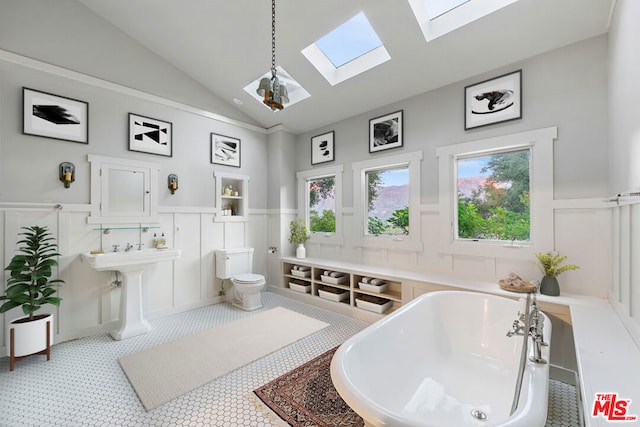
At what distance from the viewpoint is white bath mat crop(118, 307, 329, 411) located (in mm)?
2060

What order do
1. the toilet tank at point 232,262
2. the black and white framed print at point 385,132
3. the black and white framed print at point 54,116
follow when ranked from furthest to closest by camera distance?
1. the toilet tank at point 232,262
2. the black and white framed print at point 385,132
3. the black and white framed print at point 54,116

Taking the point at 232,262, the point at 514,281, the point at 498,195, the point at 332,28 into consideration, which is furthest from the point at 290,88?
the point at 514,281

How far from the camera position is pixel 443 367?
2156 millimetres

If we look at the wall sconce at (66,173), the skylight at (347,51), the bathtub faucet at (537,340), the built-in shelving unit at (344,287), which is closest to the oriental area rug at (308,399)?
the bathtub faucet at (537,340)

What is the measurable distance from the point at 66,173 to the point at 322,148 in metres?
3.11

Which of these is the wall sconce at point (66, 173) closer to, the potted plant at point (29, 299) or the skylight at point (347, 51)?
the potted plant at point (29, 299)

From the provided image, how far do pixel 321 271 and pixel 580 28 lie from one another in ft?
12.1

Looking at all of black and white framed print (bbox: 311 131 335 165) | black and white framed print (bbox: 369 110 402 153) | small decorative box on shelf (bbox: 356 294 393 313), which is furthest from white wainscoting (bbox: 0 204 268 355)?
black and white framed print (bbox: 369 110 402 153)

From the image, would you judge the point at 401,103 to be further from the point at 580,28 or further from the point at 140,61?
the point at 140,61

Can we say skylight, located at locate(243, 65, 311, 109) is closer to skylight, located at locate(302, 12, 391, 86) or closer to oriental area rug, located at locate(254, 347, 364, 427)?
skylight, located at locate(302, 12, 391, 86)

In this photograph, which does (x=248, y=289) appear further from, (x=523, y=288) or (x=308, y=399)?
(x=523, y=288)

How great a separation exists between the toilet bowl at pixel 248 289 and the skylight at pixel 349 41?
298 centimetres

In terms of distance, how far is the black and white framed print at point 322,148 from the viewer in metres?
4.18

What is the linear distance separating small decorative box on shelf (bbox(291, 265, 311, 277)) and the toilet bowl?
589 millimetres
